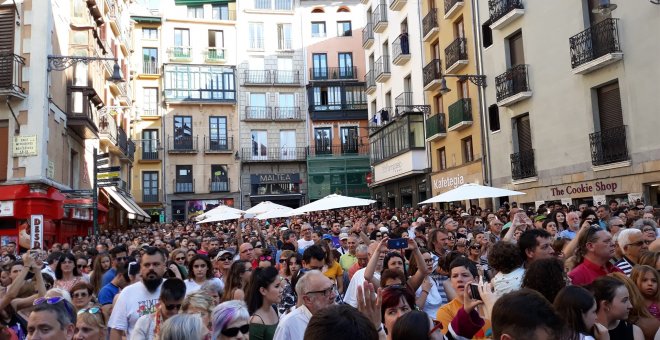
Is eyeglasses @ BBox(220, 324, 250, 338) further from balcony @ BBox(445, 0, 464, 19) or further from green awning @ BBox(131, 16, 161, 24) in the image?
green awning @ BBox(131, 16, 161, 24)

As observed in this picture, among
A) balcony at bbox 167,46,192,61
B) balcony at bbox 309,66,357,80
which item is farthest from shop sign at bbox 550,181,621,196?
balcony at bbox 167,46,192,61

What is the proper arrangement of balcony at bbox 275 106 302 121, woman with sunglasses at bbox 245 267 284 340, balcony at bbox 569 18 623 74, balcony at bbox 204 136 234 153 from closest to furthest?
woman with sunglasses at bbox 245 267 284 340, balcony at bbox 569 18 623 74, balcony at bbox 204 136 234 153, balcony at bbox 275 106 302 121

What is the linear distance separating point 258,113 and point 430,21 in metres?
20.1

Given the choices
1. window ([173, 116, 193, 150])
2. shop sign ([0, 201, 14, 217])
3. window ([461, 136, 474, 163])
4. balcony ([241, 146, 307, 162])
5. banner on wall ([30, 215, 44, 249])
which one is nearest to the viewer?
banner on wall ([30, 215, 44, 249])

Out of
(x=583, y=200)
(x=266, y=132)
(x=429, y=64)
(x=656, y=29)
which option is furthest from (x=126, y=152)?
(x=656, y=29)

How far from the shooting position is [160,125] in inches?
1681

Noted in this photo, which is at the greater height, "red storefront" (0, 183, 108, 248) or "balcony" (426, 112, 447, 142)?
"balcony" (426, 112, 447, 142)

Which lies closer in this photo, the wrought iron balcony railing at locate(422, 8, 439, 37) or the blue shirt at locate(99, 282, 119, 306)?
the blue shirt at locate(99, 282, 119, 306)

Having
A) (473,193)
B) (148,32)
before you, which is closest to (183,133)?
(148,32)

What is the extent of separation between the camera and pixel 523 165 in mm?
20625

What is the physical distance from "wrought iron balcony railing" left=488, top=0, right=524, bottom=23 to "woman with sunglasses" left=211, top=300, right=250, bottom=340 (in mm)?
18967

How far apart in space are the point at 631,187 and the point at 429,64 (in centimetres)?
1333

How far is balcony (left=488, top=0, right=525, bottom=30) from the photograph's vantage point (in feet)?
66.4

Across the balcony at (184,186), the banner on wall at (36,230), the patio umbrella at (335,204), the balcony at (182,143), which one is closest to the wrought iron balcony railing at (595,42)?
the patio umbrella at (335,204)
